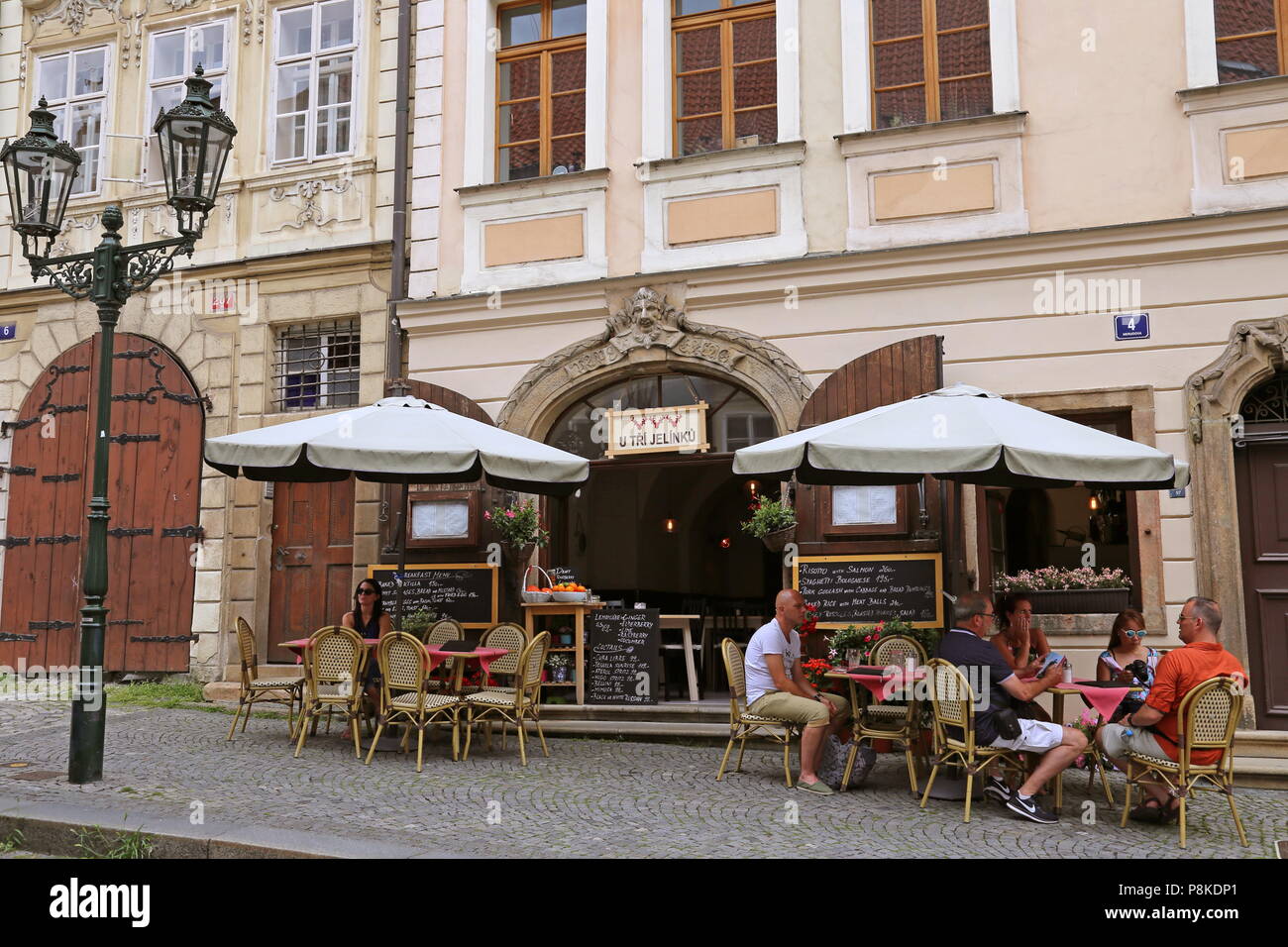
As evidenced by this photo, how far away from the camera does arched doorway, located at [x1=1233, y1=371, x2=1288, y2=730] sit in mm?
8594

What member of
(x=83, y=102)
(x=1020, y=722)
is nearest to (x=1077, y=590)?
(x=1020, y=722)

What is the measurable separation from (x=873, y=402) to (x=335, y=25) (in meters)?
7.30

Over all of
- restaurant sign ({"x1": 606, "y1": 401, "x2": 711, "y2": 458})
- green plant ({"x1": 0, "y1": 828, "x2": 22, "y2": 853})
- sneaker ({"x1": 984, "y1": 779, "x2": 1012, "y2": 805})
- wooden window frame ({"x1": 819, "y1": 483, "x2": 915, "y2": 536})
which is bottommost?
green plant ({"x1": 0, "y1": 828, "x2": 22, "y2": 853})

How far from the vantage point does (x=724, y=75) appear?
35.2ft

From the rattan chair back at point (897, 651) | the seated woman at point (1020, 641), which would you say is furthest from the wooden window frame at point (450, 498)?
the seated woman at point (1020, 641)

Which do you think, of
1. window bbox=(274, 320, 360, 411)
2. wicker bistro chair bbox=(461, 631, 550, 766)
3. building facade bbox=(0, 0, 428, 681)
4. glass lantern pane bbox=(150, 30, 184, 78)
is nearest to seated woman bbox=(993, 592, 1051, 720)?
wicker bistro chair bbox=(461, 631, 550, 766)

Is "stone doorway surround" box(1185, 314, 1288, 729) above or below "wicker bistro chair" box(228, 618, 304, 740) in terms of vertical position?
above

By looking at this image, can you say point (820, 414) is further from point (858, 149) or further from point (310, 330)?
point (310, 330)

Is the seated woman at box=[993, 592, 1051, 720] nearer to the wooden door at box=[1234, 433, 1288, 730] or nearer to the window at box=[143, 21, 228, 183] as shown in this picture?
the wooden door at box=[1234, 433, 1288, 730]

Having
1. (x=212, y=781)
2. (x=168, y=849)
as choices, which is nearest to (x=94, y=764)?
(x=212, y=781)

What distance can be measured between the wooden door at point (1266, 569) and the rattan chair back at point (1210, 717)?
292cm

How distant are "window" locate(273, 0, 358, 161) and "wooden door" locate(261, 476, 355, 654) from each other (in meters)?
3.65

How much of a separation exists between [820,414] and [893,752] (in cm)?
282

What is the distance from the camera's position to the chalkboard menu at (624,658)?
31.9 ft
